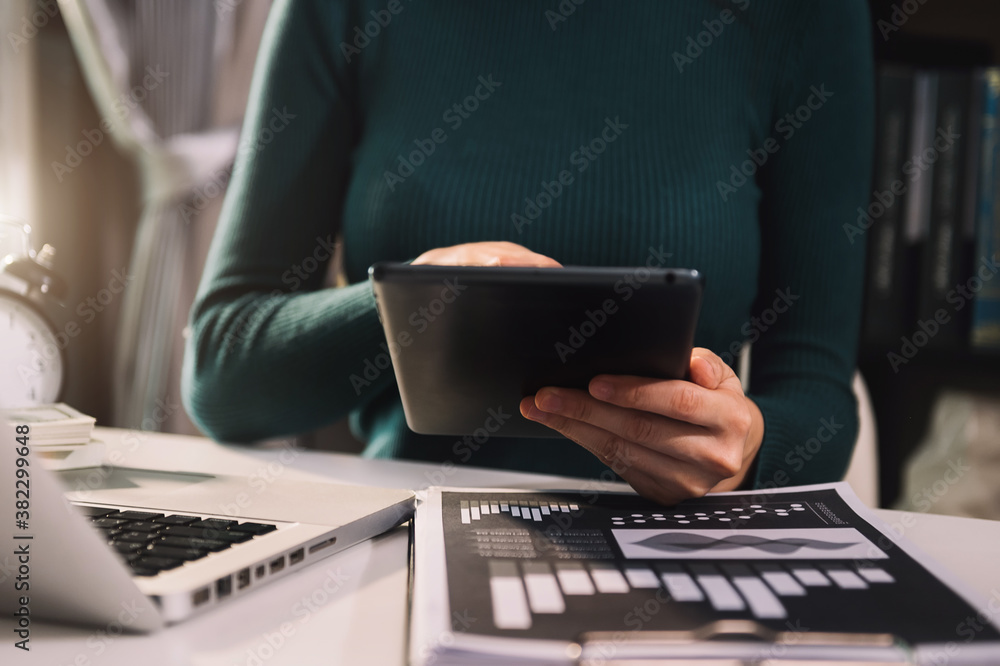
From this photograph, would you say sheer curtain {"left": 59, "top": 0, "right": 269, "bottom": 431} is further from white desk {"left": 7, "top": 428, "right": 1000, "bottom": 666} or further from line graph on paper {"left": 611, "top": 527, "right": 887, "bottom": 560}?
line graph on paper {"left": 611, "top": 527, "right": 887, "bottom": 560}

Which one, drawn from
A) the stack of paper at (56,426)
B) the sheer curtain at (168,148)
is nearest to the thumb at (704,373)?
the stack of paper at (56,426)

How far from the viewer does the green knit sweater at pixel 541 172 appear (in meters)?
0.69

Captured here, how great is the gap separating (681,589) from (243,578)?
0.19 metres

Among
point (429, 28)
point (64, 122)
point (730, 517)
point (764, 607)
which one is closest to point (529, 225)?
point (429, 28)

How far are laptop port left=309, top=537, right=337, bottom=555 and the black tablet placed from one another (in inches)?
4.0

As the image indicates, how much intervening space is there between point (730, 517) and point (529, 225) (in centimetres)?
39

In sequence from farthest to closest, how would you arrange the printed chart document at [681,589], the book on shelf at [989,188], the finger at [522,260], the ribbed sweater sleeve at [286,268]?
the book on shelf at [989,188]
the ribbed sweater sleeve at [286,268]
the finger at [522,260]
the printed chart document at [681,589]

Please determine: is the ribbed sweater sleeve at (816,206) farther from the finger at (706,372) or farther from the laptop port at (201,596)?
the laptop port at (201,596)

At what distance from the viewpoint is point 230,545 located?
0.32 meters

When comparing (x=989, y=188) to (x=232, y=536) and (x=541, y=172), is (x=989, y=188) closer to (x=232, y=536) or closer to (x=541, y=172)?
(x=541, y=172)

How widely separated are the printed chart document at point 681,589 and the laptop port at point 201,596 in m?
0.08

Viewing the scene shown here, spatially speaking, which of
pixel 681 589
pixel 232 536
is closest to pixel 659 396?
pixel 681 589

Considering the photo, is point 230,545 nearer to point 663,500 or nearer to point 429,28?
point 663,500

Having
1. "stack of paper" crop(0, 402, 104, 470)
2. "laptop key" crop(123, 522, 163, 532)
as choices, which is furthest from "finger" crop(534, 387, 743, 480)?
"stack of paper" crop(0, 402, 104, 470)
